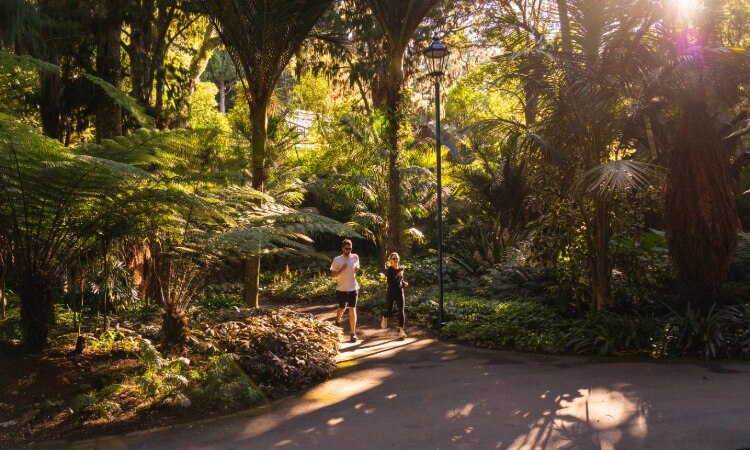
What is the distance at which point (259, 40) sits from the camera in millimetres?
9883

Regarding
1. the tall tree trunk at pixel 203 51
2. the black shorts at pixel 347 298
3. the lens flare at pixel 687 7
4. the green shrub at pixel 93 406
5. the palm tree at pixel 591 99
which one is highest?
the tall tree trunk at pixel 203 51

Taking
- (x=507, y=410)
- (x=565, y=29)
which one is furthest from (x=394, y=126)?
(x=507, y=410)

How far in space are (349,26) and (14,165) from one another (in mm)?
11830

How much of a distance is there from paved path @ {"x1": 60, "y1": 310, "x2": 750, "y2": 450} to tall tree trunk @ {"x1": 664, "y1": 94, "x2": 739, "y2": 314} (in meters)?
1.84

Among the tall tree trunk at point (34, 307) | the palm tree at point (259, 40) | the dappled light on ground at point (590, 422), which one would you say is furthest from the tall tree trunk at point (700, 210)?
the tall tree trunk at point (34, 307)

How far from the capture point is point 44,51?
34.7 ft

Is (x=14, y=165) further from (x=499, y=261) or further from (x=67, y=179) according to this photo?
(x=499, y=261)

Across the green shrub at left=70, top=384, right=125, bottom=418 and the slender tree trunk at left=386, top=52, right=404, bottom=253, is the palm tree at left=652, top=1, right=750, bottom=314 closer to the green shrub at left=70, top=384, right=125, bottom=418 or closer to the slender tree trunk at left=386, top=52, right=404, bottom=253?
the slender tree trunk at left=386, top=52, right=404, bottom=253

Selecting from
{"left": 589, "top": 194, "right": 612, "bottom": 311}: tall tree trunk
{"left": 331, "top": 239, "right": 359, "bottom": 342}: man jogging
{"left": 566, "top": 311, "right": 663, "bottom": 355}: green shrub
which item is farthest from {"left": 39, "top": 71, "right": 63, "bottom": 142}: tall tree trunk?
{"left": 566, "top": 311, "right": 663, "bottom": 355}: green shrub

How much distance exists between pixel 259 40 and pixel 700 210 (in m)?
6.87

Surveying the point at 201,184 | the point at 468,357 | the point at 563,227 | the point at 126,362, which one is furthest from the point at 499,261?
the point at 126,362

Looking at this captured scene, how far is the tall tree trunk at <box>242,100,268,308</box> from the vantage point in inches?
392

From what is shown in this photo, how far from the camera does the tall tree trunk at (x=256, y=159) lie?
9953 mm

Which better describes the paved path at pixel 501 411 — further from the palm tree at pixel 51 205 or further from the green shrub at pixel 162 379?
the palm tree at pixel 51 205
